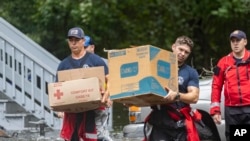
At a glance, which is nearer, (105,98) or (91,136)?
(105,98)

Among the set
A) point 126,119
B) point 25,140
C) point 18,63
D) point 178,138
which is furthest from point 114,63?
point 126,119

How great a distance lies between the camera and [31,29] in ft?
71.9

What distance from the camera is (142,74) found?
750cm

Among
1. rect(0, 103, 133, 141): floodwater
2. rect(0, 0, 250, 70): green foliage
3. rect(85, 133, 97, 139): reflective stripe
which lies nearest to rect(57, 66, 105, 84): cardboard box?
rect(85, 133, 97, 139): reflective stripe

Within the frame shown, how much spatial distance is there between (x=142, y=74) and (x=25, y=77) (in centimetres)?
730

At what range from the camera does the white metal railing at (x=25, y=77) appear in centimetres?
1431

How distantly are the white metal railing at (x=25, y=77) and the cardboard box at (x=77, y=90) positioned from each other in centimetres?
579

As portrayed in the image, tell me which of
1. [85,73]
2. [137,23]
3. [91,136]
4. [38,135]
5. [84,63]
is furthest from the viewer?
[137,23]

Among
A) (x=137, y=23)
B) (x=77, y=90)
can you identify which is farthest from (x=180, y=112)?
(x=137, y=23)

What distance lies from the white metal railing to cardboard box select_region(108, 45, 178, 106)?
668 cm

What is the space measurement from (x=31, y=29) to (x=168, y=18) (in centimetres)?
382

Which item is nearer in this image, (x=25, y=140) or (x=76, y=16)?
(x=25, y=140)

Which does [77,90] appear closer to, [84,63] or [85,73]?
[85,73]

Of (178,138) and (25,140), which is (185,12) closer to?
(25,140)
